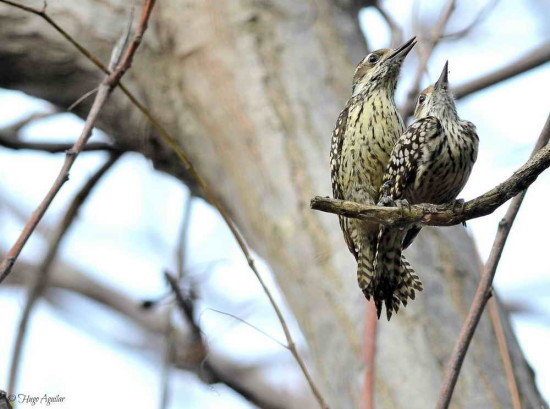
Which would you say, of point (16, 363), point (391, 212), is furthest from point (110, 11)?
point (391, 212)

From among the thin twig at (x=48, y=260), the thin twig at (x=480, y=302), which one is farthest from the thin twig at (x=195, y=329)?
the thin twig at (x=480, y=302)

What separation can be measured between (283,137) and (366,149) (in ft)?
5.25

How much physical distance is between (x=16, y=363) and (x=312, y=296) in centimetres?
181

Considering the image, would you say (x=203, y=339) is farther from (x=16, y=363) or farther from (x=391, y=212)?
(x=391, y=212)

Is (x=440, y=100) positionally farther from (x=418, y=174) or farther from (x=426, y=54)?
(x=426, y=54)

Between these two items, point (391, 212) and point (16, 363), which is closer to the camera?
point (391, 212)

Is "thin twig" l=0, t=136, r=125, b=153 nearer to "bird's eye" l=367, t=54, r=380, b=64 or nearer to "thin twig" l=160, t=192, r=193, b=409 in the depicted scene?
"thin twig" l=160, t=192, r=193, b=409

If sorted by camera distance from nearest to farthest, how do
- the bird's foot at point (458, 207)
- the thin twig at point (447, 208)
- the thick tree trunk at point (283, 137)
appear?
1. the thin twig at point (447, 208)
2. the bird's foot at point (458, 207)
3. the thick tree trunk at point (283, 137)

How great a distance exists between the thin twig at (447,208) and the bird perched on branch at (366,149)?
89 centimetres

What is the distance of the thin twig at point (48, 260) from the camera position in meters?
5.24

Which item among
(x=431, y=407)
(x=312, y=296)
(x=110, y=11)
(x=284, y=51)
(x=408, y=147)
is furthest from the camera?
(x=110, y=11)

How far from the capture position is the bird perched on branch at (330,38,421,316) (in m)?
4.42

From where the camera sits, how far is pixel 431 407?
489 centimetres

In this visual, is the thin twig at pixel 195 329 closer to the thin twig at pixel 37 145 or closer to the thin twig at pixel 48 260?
the thin twig at pixel 48 260
